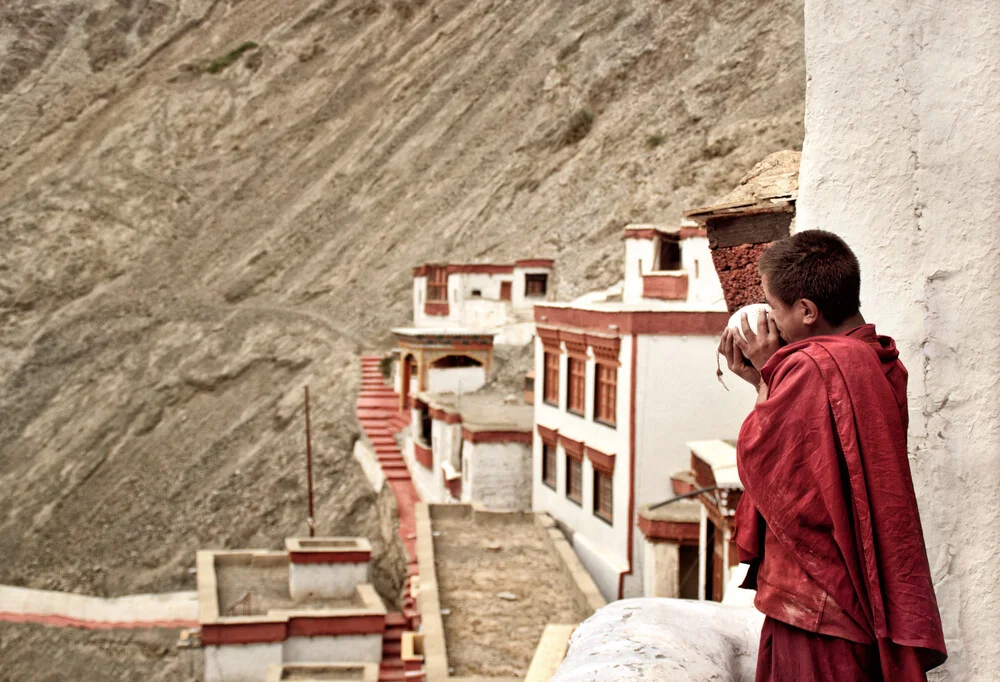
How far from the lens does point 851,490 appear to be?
251cm

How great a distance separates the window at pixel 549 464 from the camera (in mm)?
18781

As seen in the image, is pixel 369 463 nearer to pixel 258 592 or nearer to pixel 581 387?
pixel 258 592

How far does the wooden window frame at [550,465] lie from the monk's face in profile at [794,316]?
1574 centimetres

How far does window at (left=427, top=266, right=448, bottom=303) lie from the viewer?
33.9m

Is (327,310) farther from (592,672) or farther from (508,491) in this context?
(592,672)

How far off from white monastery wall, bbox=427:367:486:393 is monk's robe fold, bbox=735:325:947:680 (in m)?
23.5

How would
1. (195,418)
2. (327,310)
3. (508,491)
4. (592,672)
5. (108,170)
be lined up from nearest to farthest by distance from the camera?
(592,672) → (508,491) → (195,418) → (327,310) → (108,170)

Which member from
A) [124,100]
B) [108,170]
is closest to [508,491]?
[108,170]

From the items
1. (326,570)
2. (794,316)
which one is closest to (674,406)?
(326,570)

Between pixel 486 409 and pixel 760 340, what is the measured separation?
21000 millimetres

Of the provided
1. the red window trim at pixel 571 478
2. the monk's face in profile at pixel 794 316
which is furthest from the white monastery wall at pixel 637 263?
the monk's face in profile at pixel 794 316

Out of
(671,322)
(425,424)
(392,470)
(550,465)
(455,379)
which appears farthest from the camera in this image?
(455,379)

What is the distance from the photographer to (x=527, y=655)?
495 inches

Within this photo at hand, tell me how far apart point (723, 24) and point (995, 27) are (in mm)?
40998
